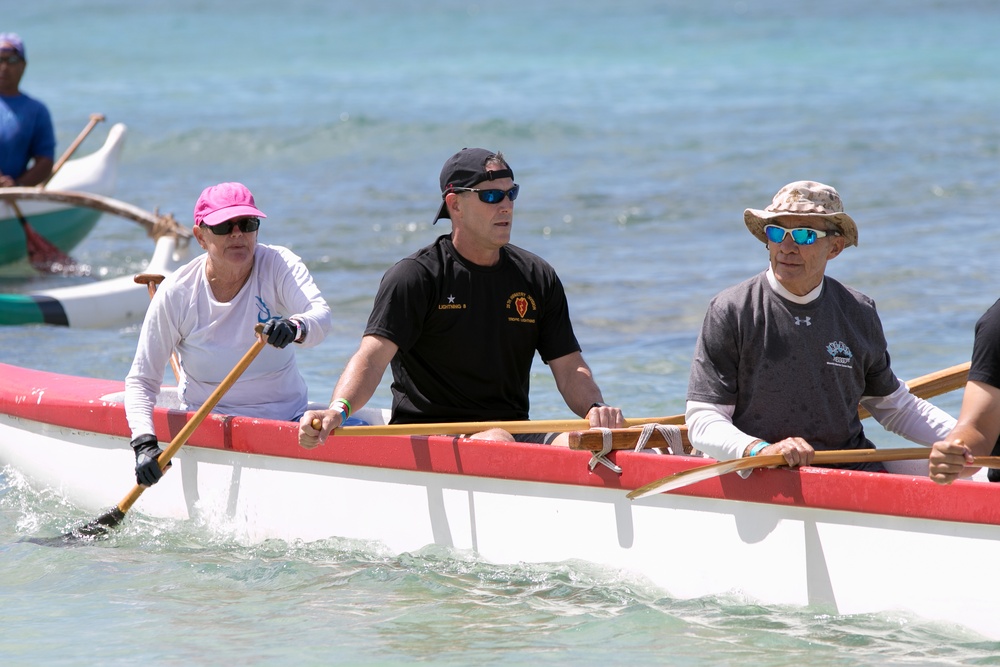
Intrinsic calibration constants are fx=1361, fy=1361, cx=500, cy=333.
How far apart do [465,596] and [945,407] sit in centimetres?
374

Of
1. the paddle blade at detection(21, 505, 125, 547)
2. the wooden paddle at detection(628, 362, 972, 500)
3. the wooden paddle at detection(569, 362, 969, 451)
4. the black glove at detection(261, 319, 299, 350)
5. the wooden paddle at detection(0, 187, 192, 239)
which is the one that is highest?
the wooden paddle at detection(0, 187, 192, 239)

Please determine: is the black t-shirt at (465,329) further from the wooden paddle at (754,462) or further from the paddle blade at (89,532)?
the paddle blade at (89,532)

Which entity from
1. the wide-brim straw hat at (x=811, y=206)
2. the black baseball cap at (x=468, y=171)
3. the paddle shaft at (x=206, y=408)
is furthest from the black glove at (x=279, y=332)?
the wide-brim straw hat at (x=811, y=206)

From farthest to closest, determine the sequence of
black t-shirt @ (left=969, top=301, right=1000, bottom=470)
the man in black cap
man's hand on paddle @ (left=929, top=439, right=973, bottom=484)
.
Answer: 1. the man in black cap
2. black t-shirt @ (left=969, top=301, right=1000, bottom=470)
3. man's hand on paddle @ (left=929, top=439, right=973, bottom=484)

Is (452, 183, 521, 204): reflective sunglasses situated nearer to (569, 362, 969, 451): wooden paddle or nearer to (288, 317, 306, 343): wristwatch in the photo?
(288, 317, 306, 343): wristwatch

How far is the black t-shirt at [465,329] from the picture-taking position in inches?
191

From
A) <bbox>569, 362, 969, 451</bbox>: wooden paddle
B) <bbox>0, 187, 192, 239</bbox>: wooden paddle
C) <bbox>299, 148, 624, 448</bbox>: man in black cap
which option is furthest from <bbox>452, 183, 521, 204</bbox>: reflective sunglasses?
<bbox>0, 187, 192, 239</bbox>: wooden paddle

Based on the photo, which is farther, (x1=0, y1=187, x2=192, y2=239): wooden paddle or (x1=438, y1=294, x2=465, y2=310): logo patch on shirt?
(x1=0, y1=187, x2=192, y2=239): wooden paddle

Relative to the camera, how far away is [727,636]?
4.32 m

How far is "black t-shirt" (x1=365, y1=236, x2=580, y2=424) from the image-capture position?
4.84 meters

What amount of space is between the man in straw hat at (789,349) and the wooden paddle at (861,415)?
299 millimetres

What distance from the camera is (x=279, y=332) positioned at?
4824 millimetres

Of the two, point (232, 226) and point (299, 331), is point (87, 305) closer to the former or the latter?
point (232, 226)

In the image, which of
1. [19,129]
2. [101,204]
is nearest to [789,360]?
[101,204]
